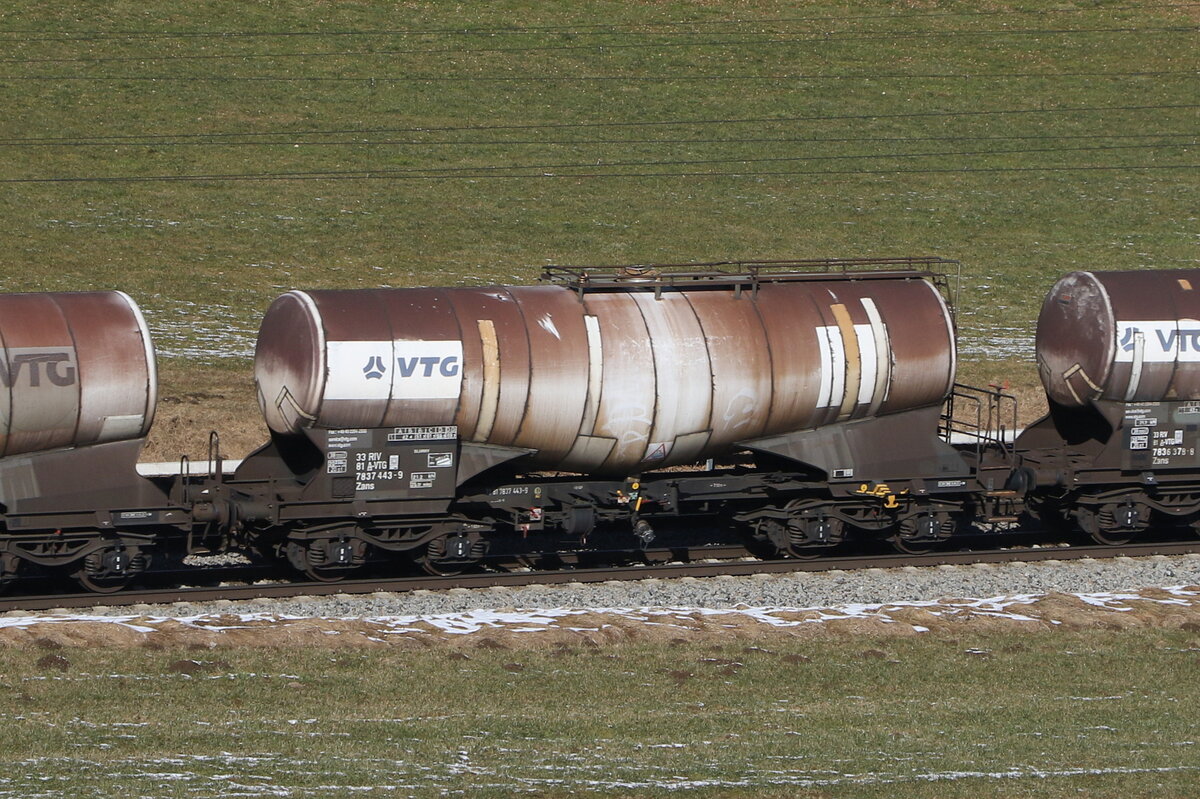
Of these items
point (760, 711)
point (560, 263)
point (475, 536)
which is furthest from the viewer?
point (560, 263)

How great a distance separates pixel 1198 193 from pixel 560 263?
912 inches

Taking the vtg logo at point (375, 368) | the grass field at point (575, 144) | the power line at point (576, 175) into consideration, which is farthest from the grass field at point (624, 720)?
the power line at point (576, 175)

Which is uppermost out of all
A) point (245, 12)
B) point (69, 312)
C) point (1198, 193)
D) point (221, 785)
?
point (245, 12)

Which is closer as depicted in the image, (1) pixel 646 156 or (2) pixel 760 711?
(2) pixel 760 711

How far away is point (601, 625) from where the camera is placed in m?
20.3

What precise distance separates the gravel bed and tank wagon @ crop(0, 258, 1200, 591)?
954 mm

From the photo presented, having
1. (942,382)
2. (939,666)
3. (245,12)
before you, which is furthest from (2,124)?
(939,666)

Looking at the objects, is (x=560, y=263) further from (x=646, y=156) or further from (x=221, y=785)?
(x=221, y=785)

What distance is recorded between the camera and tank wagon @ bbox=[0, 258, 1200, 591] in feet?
68.7

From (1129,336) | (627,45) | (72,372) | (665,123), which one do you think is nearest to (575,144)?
(665,123)

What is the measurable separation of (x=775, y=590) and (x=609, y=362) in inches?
156

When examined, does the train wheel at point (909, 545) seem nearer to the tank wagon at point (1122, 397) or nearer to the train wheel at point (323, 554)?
the tank wagon at point (1122, 397)

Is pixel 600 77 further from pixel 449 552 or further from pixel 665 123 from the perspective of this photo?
pixel 449 552

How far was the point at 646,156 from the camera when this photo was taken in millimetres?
53406
